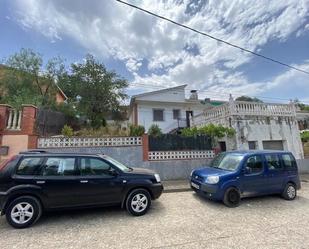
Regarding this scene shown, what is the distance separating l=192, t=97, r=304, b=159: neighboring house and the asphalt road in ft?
19.0

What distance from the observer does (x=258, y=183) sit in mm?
6043

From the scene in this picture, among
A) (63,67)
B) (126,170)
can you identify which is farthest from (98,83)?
(126,170)

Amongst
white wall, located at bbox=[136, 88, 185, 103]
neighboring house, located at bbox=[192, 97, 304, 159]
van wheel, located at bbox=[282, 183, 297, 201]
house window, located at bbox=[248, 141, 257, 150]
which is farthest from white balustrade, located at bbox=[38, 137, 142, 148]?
white wall, located at bbox=[136, 88, 185, 103]

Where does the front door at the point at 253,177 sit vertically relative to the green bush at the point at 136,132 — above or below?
below

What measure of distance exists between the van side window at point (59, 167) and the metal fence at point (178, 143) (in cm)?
495

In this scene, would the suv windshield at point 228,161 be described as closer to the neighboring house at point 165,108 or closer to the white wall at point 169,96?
the neighboring house at point 165,108

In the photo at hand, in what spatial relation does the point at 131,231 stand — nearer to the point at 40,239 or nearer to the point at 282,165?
the point at 40,239

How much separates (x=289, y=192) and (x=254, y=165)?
5.55ft

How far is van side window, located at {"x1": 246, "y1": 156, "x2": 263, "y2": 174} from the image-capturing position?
604cm

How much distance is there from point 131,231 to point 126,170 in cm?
167

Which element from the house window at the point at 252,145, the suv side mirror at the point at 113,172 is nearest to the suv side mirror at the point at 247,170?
the suv side mirror at the point at 113,172

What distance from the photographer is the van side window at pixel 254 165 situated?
604cm

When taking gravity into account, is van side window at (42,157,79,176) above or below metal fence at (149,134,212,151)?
below

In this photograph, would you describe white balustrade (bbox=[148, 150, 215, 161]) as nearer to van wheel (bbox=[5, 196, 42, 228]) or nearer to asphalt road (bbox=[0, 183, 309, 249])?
asphalt road (bbox=[0, 183, 309, 249])
